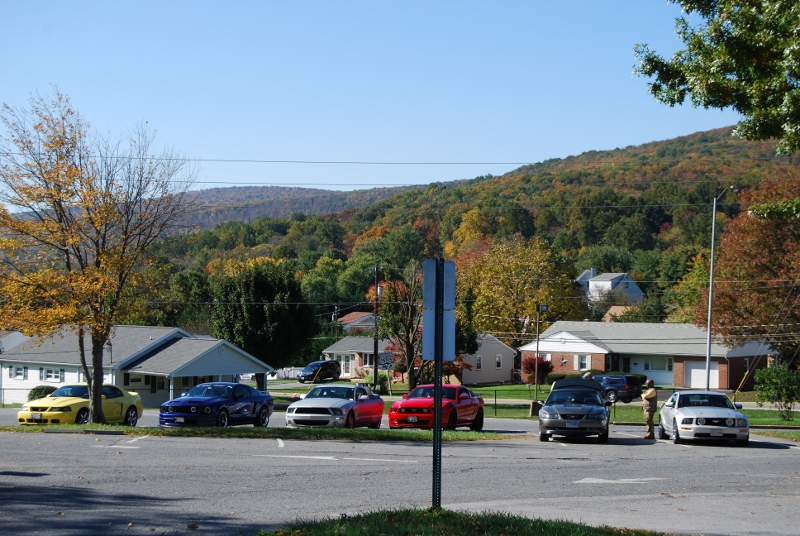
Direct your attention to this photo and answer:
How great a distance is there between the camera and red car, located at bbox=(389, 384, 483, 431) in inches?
981

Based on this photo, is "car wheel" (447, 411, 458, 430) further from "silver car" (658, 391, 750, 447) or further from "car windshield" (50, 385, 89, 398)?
"car windshield" (50, 385, 89, 398)

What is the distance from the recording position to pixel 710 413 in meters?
22.4

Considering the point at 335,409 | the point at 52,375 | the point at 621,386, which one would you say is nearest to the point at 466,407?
the point at 335,409

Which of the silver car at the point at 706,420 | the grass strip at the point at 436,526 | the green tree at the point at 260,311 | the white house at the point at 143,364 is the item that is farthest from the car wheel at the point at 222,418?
the green tree at the point at 260,311

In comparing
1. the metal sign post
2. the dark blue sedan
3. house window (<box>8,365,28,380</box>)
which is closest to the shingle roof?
house window (<box>8,365,28,380</box>)

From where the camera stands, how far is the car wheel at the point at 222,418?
24466 mm

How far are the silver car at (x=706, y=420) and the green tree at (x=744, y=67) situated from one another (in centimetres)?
1190

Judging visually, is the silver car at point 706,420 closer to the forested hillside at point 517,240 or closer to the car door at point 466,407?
the car door at point 466,407

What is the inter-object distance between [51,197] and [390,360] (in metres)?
37.2

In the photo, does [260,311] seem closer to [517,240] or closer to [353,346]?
[353,346]

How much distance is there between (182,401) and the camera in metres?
24.4

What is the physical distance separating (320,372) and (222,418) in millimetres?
48390

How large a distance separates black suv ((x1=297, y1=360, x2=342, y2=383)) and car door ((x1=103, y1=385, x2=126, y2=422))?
45.0 metres

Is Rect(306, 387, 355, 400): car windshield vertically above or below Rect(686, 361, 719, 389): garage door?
above
